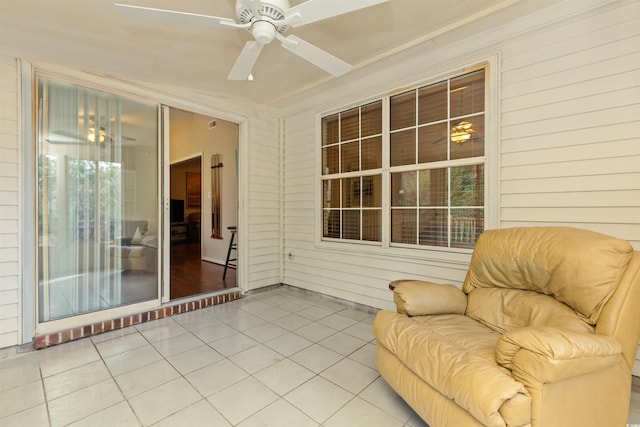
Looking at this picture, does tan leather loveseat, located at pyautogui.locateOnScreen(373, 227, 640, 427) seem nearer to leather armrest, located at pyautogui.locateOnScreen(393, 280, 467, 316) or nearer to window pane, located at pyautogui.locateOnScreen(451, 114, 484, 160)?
leather armrest, located at pyautogui.locateOnScreen(393, 280, 467, 316)

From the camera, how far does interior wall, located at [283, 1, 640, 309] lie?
1874 mm

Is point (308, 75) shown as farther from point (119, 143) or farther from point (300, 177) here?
point (119, 143)

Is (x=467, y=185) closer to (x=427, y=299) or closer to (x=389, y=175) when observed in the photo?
(x=389, y=175)

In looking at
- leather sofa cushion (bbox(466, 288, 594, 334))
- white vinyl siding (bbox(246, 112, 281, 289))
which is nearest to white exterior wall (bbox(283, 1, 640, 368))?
leather sofa cushion (bbox(466, 288, 594, 334))

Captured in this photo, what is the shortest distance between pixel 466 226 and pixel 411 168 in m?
0.79

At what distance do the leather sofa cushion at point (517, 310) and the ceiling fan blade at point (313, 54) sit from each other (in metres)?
1.94

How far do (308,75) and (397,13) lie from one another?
1.22 m

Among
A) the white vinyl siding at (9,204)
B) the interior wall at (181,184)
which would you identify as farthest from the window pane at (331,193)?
the interior wall at (181,184)

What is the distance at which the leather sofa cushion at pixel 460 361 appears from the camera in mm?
1088

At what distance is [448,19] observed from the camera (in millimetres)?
2232

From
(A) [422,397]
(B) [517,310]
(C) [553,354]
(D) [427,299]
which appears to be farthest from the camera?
(D) [427,299]

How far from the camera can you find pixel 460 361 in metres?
1.30

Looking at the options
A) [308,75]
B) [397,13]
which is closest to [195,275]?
[308,75]

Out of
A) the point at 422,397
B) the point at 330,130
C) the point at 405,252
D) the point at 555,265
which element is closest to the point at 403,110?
the point at 330,130
